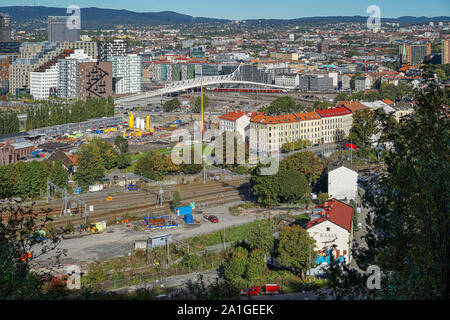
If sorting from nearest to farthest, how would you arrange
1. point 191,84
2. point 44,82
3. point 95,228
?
point 95,228
point 44,82
point 191,84

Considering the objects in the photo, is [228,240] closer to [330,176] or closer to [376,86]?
[330,176]

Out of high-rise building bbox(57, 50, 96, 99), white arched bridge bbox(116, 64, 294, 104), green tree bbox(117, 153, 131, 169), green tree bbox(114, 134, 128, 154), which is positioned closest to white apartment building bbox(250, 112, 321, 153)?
green tree bbox(114, 134, 128, 154)

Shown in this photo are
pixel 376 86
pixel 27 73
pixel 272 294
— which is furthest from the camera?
pixel 376 86

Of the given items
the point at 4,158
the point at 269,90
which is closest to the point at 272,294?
the point at 4,158

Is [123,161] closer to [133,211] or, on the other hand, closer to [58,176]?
[58,176]

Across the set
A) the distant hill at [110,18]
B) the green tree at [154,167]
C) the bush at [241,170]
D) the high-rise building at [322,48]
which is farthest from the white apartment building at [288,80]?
the green tree at [154,167]

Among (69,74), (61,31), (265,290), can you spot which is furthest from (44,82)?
(265,290)
